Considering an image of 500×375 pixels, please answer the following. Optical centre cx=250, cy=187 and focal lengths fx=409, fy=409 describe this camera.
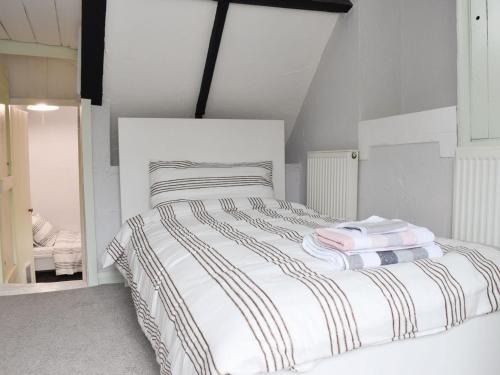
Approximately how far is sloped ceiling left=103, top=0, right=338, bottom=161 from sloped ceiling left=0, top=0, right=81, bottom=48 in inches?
14.4

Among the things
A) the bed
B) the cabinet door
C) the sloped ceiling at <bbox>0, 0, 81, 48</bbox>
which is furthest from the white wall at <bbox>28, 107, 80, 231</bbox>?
the bed

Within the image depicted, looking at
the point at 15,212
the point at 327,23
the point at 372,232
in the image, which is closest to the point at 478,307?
the point at 372,232

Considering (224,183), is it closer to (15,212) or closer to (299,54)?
(299,54)

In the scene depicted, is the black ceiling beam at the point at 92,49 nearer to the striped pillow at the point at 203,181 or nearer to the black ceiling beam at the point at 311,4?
the striped pillow at the point at 203,181

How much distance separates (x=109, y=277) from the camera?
122 inches

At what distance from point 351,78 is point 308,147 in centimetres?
80

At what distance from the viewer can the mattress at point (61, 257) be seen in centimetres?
509

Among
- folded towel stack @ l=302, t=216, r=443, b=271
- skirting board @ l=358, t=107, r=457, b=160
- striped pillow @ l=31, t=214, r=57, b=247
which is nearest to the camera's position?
folded towel stack @ l=302, t=216, r=443, b=271

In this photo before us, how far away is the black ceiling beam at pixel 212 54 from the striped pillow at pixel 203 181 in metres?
0.54

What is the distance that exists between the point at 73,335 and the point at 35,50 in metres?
2.39

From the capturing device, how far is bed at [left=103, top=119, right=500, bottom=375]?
3.27ft

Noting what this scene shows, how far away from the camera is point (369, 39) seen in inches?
108

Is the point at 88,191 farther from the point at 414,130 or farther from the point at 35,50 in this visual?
the point at 414,130

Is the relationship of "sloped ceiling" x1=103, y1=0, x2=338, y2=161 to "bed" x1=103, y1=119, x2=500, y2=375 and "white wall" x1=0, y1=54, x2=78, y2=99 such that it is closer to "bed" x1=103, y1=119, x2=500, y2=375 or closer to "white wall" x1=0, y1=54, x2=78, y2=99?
"white wall" x1=0, y1=54, x2=78, y2=99
